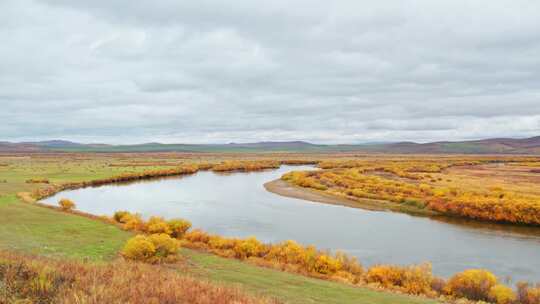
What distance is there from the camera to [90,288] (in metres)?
5.52

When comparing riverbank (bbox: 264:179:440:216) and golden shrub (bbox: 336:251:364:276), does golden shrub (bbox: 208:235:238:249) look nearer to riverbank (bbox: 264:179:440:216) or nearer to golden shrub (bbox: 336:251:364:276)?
golden shrub (bbox: 336:251:364:276)

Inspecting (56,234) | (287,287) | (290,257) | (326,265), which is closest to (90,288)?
(287,287)

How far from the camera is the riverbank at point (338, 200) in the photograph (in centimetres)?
3535

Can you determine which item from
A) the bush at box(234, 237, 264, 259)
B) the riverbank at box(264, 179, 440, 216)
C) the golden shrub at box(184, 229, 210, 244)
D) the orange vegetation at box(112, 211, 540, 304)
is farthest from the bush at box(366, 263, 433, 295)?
the riverbank at box(264, 179, 440, 216)

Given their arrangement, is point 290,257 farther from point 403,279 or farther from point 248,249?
point 403,279

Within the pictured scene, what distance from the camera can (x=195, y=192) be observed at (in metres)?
46.3

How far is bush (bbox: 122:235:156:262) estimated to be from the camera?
12680 mm

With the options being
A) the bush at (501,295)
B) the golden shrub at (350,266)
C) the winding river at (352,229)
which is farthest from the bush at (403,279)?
the winding river at (352,229)

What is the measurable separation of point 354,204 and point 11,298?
3539 cm

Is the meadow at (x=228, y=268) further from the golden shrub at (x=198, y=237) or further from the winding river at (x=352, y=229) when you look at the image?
the winding river at (x=352, y=229)

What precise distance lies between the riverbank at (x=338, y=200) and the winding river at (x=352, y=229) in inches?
64.1

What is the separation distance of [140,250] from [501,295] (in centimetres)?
1253

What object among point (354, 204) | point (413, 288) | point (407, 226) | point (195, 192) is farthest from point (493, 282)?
point (195, 192)

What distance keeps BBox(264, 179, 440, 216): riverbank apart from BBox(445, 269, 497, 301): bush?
20551 millimetres
